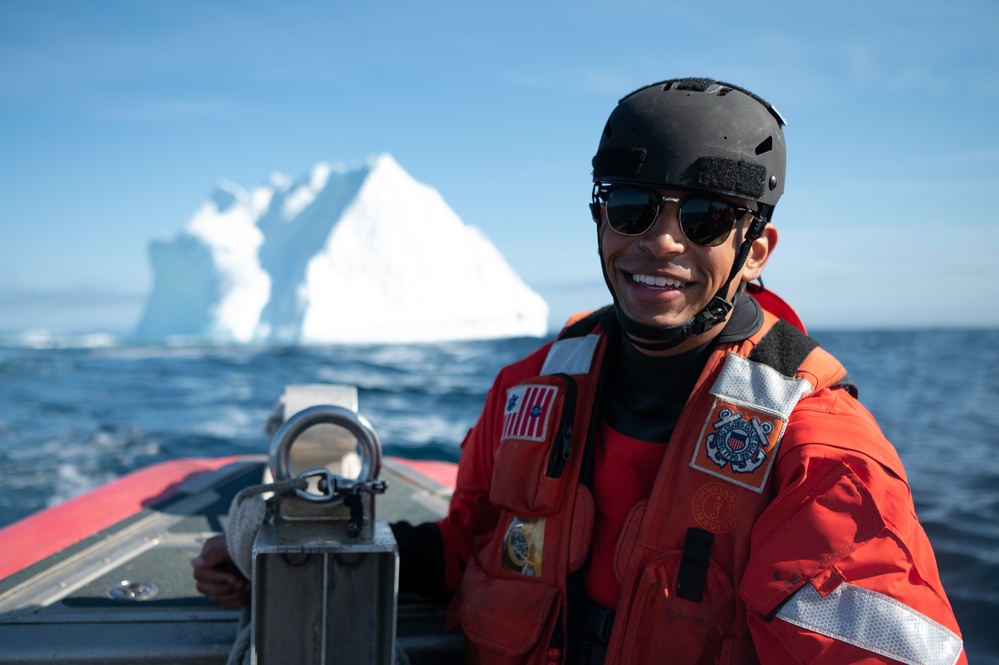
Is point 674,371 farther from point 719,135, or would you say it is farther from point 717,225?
point 719,135

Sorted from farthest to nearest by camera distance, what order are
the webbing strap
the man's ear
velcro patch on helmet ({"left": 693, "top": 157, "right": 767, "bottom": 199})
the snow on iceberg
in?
the snow on iceberg, the man's ear, velcro patch on helmet ({"left": 693, "top": 157, "right": 767, "bottom": 199}), the webbing strap

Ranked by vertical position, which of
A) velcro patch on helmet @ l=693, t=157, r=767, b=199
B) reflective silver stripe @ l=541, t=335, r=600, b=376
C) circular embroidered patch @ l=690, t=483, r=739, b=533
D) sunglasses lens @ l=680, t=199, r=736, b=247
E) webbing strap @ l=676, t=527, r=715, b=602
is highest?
velcro patch on helmet @ l=693, t=157, r=767, b=199

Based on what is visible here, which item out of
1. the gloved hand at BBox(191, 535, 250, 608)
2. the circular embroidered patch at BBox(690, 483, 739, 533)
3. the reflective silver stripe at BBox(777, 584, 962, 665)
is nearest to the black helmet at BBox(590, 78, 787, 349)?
the circular embroidered patch at BBox(690, 483, 739, 533)

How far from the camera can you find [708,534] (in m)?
1.45

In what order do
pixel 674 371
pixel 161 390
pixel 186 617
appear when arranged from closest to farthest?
pixel 674 371 → pixel 186 617 → pixel 161 390

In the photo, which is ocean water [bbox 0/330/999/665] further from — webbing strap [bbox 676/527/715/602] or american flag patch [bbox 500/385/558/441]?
american flag patch [bbox 500/385/558/441]

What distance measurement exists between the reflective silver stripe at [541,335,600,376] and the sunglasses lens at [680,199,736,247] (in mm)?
397

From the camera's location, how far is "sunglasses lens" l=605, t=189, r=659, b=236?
159cm

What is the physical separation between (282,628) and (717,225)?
1.13 metres

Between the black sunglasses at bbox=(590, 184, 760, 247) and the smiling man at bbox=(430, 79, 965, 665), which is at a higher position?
the black sunglasses at bbox=(590, 184, 760, 247)

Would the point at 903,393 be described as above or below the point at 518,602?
below

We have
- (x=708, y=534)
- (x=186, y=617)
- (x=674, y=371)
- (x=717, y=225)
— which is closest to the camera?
(x=708, y=534)

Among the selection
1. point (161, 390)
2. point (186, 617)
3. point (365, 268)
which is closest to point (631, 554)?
Answer: point (186, 617)

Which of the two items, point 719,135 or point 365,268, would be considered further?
point 365,268
